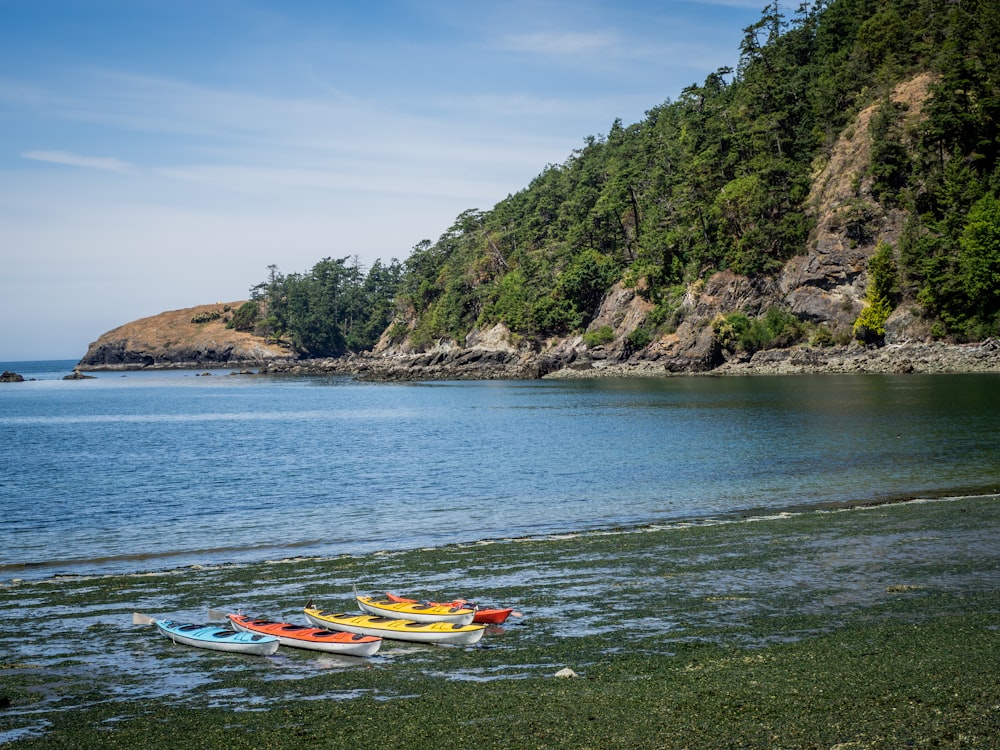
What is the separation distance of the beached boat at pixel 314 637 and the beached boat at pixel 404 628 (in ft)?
1.11

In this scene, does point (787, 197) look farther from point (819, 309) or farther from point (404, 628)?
point (404, 628)

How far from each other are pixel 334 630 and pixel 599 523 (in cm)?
1445

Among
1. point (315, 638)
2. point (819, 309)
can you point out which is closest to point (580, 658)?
point (315, 638)

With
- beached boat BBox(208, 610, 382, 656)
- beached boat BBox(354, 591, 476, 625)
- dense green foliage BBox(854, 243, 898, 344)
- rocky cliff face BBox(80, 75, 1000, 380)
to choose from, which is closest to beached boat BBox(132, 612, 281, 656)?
beached boat BBox(208, 610, 382, 656)

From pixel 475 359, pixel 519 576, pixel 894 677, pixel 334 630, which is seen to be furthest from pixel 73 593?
pixel 475 359

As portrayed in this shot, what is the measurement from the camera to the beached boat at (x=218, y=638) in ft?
50.6

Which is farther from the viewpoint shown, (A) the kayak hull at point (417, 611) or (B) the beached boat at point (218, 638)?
(A) the kayak hull at point (417, 611)

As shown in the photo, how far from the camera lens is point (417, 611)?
16.6m

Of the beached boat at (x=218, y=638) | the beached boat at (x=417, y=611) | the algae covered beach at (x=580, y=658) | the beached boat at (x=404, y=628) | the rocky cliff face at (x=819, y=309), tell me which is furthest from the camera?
the rocky cliff face at (x=819, y=309)

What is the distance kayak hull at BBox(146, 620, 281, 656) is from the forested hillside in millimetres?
98188

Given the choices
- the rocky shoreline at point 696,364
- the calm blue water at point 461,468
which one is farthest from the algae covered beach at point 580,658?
the rocky shoreline at point 696,364

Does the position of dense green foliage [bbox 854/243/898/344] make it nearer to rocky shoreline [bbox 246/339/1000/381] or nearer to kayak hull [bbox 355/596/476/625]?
rocky shoreline [bbox 246/339/1000/381]

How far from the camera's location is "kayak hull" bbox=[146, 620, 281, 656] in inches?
607

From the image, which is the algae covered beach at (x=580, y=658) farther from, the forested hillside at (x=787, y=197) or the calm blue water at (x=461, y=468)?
the forested hillside at (x=787, y=197)
